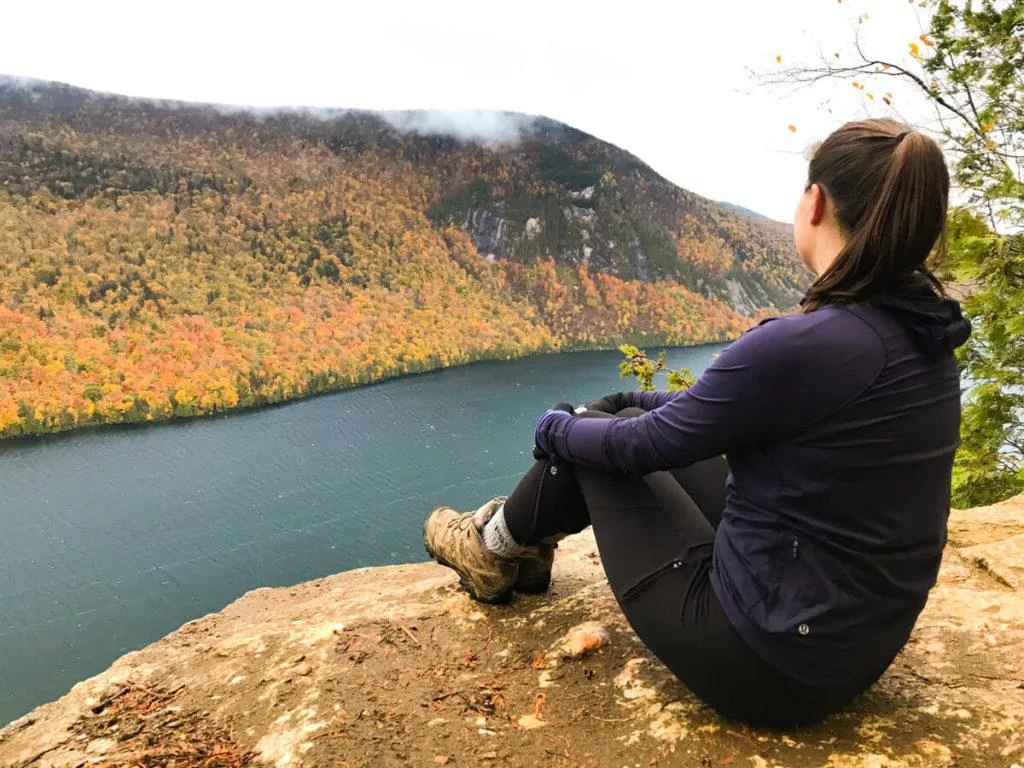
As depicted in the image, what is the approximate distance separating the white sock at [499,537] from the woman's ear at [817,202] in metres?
1.30

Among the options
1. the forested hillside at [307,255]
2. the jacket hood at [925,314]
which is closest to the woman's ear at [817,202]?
the jacket hood at [925,314]

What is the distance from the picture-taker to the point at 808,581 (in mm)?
1275

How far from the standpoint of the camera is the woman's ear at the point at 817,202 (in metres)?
1.29

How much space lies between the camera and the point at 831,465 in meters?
1.19

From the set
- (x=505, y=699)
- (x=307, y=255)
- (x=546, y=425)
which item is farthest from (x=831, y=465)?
(x=307, y=255)

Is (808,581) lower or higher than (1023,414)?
higher

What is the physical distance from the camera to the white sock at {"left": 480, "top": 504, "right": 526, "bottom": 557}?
7.06ft

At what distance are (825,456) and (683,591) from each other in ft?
1.71

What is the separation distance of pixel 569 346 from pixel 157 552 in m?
55.0

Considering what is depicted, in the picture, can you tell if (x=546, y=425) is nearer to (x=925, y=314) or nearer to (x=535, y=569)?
(x=535, y=569)

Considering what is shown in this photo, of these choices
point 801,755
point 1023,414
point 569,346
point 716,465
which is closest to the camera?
point 801,755

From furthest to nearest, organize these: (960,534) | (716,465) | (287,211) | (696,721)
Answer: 1. (287,211)
2. (960,534)
3. (716,465)
4. (696,721)

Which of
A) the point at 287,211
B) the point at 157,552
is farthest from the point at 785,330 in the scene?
the point at 287,211

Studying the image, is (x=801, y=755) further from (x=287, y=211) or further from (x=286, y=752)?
(x=287, y=211)
